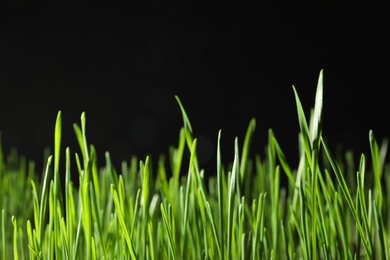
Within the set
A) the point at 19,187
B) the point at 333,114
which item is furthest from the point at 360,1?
the point at 19,187

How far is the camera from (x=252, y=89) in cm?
160

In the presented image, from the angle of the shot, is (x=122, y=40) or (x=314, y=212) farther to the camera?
(x=122, y=40)

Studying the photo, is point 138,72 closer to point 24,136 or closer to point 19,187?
point 24,136

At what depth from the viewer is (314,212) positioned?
1.11 ft

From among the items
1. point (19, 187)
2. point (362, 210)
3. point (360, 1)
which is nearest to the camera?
point (362, 210)

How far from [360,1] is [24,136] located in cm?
101

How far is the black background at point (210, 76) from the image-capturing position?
1570mm

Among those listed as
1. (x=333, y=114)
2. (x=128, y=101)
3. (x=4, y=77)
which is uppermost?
(x=4, y=77)

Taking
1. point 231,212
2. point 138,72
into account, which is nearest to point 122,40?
point 138,72

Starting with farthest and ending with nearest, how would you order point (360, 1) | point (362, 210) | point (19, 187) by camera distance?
1. point (360, 1)
2. point (19, 187)
3. point (362, 210)

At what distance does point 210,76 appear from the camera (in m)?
1.60

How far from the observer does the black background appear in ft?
5.15

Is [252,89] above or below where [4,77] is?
below

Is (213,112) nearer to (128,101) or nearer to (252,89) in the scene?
(252,89)
